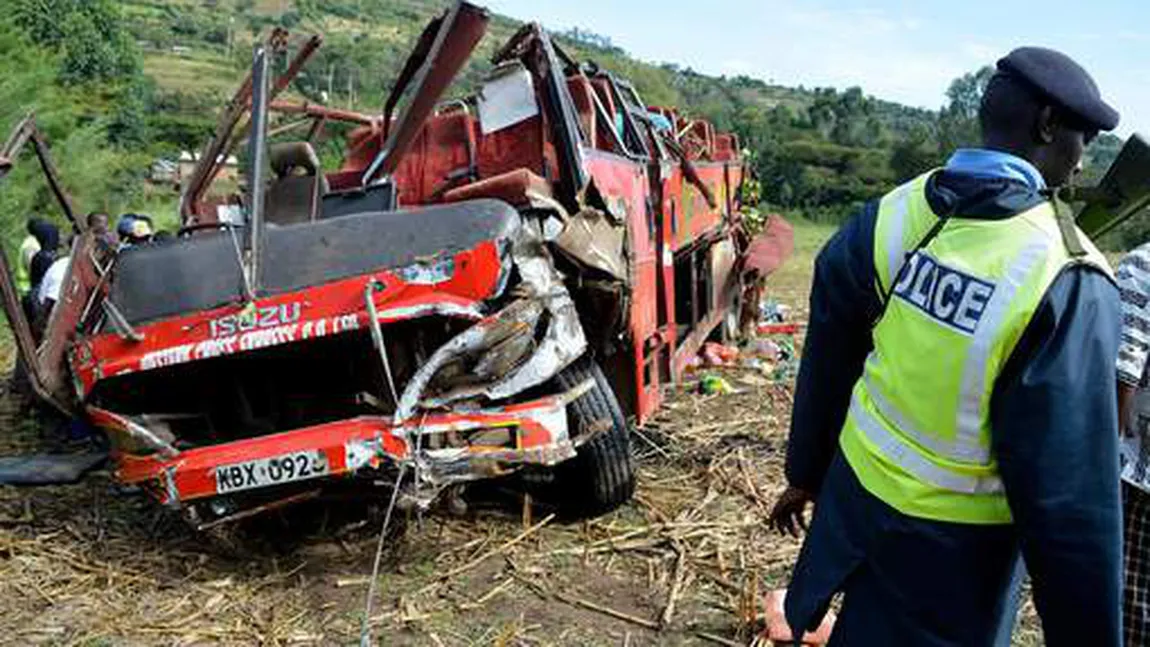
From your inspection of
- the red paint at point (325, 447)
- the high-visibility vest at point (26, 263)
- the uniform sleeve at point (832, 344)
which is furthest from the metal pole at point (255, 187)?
the high-visibility vest at point (26, 263)

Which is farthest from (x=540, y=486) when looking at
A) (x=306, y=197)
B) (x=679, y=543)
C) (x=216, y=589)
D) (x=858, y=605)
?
(x=858, y=605)

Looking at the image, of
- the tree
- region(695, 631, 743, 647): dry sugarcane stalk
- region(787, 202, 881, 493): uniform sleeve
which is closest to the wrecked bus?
region(695, 631, 743, 647): dry sugarcane stalk

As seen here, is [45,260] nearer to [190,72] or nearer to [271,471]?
[271,471]

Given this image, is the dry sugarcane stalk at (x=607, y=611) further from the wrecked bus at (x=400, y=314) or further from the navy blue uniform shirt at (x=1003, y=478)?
the navy blue uniform shirt at (x=1003, y=478)

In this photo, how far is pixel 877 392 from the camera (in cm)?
198

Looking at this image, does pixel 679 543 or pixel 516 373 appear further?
pixel 679 543

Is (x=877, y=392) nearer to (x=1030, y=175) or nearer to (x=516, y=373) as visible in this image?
(x=1030, y=175)

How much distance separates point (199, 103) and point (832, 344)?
56.5 meters

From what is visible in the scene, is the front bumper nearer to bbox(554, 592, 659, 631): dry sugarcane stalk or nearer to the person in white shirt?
bbox(554, 592, 659, 631): dry sugarcane stalk

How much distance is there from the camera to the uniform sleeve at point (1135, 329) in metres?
2.43

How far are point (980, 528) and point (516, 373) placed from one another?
2513mm

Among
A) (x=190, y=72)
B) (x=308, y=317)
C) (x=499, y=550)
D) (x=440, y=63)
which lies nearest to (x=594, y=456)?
(x=499, y=550)

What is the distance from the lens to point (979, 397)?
5.78 ft

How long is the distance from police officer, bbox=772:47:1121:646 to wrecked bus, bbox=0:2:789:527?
212 cm
